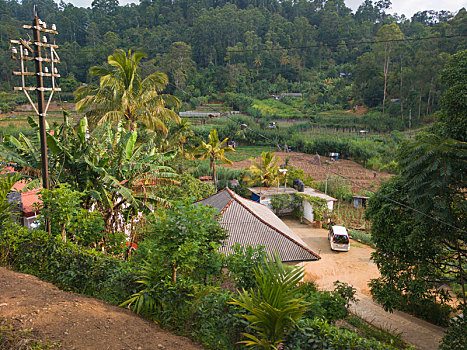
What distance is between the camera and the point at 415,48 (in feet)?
156

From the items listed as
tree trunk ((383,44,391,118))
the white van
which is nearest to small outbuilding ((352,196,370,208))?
the white van

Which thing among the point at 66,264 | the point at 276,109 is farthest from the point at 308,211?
the point at 276,109

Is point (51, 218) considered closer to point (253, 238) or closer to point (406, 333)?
point (253, 238)

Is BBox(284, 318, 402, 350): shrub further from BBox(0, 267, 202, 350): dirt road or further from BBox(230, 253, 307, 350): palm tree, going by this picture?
BBox(0, 267, 202, 350): dirt road

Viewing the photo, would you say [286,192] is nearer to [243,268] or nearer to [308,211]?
[308,211]

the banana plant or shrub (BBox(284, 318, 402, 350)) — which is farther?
the banana plant

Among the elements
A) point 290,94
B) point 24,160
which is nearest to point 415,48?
point 290,94

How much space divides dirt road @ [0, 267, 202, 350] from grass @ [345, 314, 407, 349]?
5.14 meters

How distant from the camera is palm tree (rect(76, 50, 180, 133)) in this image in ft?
39.5

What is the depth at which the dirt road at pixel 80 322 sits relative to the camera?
3.89 m

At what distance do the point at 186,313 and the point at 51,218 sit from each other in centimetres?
318

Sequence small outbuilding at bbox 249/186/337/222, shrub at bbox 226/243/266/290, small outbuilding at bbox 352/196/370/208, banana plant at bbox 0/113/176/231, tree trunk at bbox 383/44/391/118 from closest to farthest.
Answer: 1. shrub at bbox 226/243/266/290
2. banana plant at bbox 0/113/176/231
3. small outbuilding at bbox 249/186/337/222
4. small outbuilding at bbox 352/196/370/208
5. tree trunk at bbox 383/44/391/118

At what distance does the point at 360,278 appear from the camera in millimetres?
11961

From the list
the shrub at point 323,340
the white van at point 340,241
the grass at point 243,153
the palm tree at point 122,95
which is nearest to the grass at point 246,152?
the grass at point 243,153
